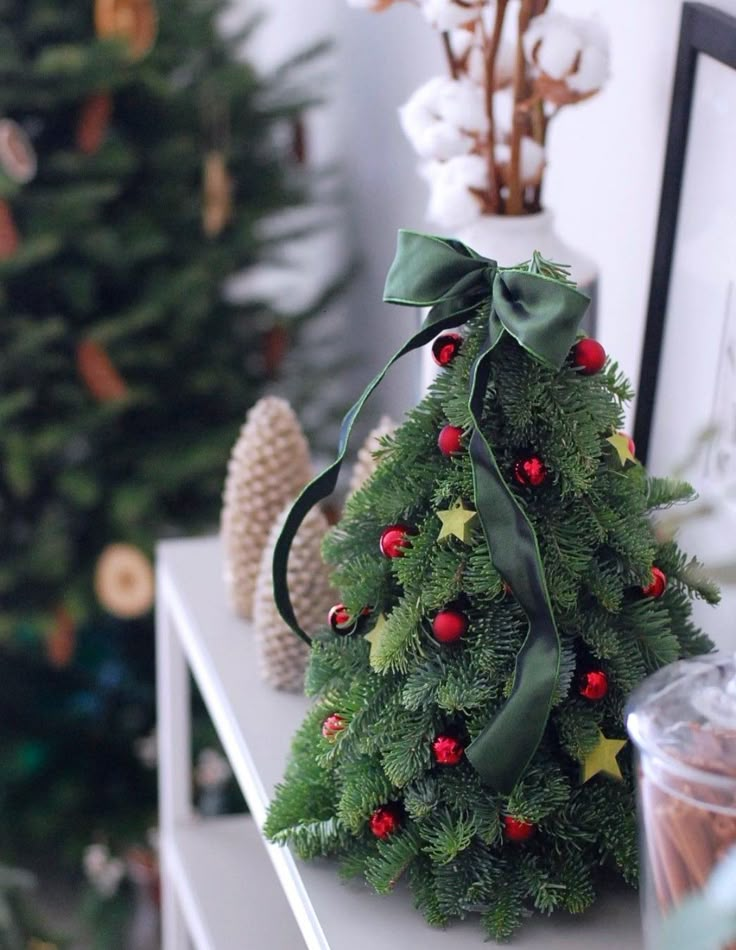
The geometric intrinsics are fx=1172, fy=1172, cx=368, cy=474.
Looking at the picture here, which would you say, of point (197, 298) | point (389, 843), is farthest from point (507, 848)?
point (197, 298)

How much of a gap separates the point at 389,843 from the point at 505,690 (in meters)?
0.12

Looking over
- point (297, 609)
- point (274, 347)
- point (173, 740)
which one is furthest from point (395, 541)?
point (274, 347)

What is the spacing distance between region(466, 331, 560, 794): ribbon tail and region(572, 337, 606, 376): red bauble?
5 centimetres

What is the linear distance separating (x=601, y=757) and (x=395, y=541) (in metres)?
0.16

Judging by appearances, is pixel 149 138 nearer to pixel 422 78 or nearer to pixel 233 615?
pixel 422 78

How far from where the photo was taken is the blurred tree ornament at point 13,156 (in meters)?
1.39

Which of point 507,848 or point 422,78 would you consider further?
point 422,78

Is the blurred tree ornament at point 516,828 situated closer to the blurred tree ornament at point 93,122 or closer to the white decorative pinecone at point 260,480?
the white decorative pinecone at point 260,480

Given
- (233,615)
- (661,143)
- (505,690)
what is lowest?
(233,615)

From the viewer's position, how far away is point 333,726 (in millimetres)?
669

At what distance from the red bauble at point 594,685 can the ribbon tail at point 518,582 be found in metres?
0.04

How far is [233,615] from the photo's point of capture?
1.04 metres

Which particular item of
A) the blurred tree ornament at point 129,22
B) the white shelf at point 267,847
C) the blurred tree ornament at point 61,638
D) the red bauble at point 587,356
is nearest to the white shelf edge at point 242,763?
the white shelf at point 267,847

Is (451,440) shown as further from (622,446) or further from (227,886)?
(227,886)
